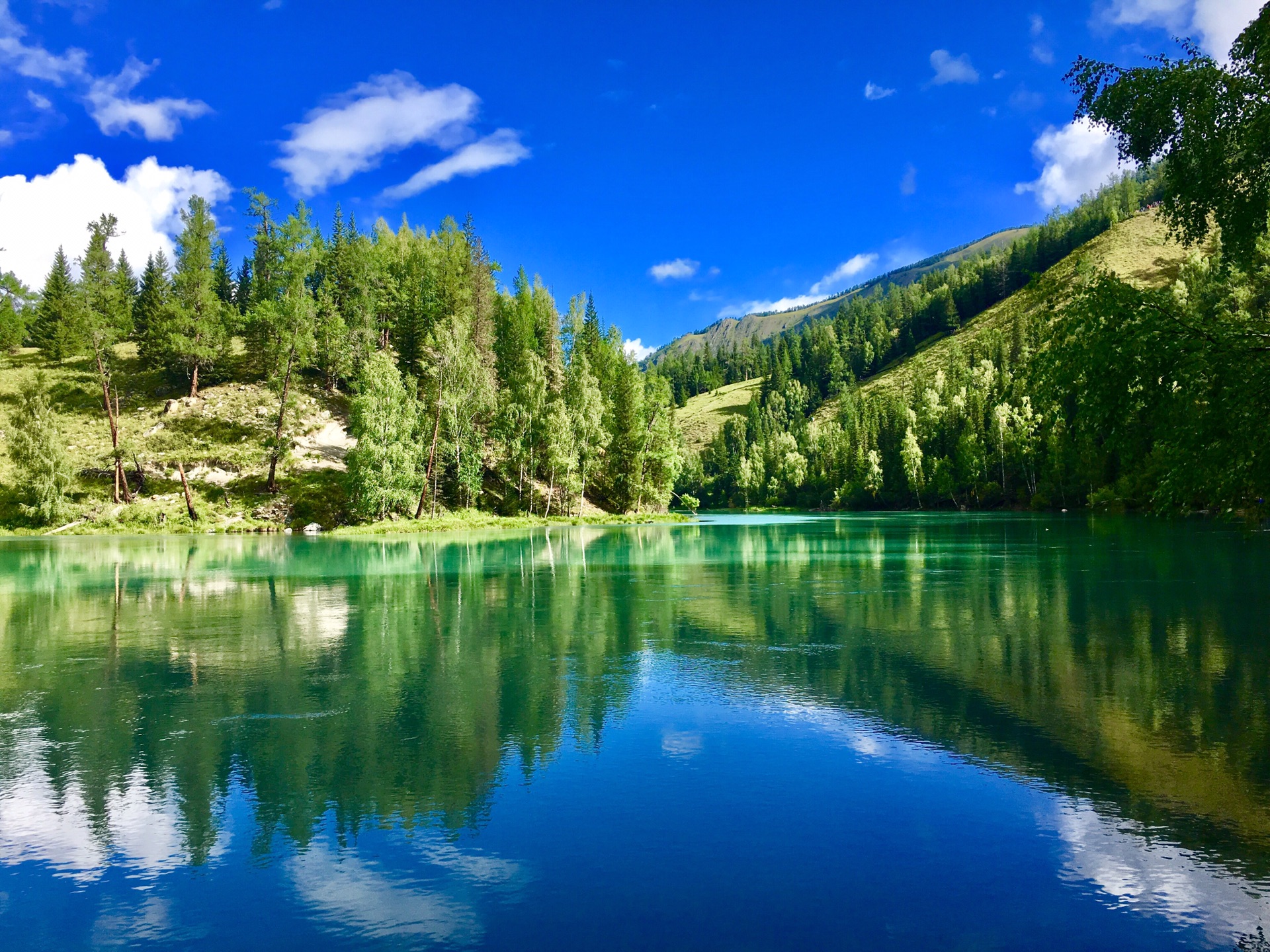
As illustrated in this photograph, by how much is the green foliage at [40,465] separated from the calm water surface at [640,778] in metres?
52.6

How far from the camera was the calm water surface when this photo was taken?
5352 millimetres

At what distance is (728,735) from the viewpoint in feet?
30.6

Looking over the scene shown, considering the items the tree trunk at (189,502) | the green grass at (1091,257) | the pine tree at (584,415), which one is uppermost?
the green grass at (1091,257)

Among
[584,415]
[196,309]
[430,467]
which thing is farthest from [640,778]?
[196,309]

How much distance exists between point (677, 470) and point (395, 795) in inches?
3236

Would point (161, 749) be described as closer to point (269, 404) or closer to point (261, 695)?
point (261, 695)

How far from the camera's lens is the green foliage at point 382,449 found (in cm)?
6066

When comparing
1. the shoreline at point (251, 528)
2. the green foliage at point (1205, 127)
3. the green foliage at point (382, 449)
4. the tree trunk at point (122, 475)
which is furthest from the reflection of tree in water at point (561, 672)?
the tree trunk at point (122, 475)

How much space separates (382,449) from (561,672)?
52395mm

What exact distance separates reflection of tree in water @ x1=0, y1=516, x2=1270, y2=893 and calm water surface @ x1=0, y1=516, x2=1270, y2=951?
7 cm

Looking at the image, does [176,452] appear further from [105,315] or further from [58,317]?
[58,317]

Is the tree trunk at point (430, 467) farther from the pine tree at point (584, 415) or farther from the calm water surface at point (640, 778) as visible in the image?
the calm water surface at point (640, 778)

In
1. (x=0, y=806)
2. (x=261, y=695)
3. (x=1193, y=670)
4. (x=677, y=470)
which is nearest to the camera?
(x=0, y=806)

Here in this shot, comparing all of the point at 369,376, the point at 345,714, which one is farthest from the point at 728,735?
the point at 369,376
